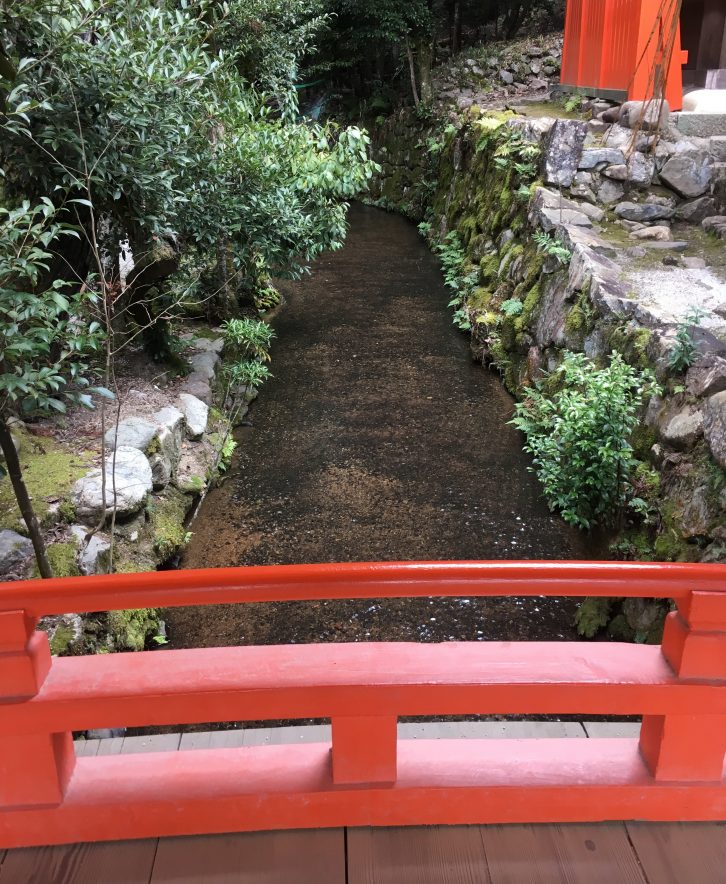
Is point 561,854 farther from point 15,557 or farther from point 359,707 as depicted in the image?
point 15,557

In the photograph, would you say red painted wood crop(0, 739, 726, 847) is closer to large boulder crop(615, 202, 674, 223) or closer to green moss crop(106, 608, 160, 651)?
green moss crop(106, 608, 160, 651)

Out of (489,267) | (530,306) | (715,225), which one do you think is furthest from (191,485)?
(715,225)

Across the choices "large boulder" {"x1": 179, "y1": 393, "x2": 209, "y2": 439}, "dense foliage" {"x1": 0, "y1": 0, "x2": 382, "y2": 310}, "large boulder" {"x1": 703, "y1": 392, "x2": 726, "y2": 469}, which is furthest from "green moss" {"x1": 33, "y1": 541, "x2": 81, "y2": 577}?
"large boulder" {"x1": 703, "y1": 392, "x2": 726, "y2": 469}

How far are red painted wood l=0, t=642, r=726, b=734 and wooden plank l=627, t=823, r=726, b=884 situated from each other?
1.39ft

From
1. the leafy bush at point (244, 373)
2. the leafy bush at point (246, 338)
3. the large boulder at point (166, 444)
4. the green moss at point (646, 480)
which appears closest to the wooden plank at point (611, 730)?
the green moss at point (646, 480)

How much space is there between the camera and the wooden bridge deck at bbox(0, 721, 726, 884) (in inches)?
86.7

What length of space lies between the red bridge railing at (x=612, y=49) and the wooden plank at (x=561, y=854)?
1021 centimetres

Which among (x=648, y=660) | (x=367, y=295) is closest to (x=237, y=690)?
(x=648, y=660)

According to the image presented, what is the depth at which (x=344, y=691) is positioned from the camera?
2211 millimetres

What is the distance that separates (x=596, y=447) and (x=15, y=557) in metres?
4.86

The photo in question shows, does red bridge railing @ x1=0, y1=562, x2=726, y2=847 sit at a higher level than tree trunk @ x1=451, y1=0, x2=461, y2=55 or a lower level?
lower

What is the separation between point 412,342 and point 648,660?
963cm

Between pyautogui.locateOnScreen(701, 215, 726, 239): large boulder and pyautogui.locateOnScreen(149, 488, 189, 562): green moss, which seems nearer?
pyautogui.locateOnScreen(149, 488, 189, 562): green moss

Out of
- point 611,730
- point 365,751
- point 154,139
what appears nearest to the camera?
point 365,751
